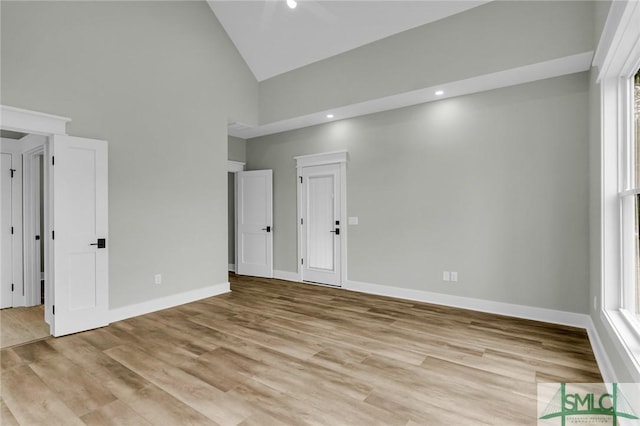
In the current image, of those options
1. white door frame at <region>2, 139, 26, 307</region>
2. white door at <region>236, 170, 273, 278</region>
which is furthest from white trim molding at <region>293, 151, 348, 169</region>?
white door frame at <region>2, 139, 26, 307</region>

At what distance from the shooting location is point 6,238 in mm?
4445

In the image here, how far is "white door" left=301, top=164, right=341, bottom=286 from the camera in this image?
18.5 feet

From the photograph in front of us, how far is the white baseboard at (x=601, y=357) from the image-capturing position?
2271 mm

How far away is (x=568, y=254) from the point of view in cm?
368

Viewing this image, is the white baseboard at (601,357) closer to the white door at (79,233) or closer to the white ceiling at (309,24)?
the white ceiling at (309,24)

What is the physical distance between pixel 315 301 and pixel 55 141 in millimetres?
3687

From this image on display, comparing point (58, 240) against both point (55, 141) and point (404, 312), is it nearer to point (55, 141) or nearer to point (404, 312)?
point (55, 141)

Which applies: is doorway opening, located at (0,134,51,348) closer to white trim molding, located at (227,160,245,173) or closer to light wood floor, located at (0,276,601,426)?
light wood floor, located at (0,276,601,426)

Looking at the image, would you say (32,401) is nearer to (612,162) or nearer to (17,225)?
(17,225)

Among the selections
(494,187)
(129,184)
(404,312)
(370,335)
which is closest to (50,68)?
(129,184)

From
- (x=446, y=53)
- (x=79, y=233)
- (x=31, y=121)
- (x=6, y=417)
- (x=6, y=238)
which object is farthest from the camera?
(x=6, y=238)

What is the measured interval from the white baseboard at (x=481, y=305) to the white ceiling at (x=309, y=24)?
362 cm

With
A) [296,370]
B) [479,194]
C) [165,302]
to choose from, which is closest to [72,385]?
[296,370]

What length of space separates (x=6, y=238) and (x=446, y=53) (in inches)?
250
